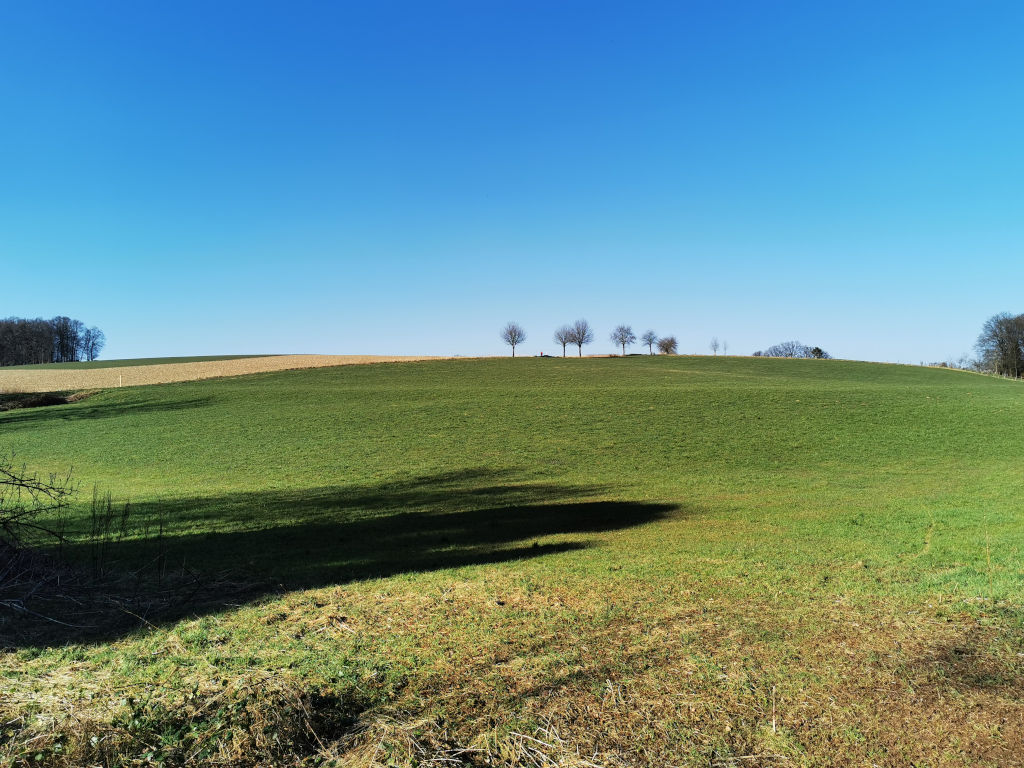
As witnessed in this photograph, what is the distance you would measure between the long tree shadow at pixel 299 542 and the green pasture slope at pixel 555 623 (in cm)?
9

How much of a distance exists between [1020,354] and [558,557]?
95902mm

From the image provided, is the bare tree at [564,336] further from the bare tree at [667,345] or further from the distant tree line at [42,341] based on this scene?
the distant tree line at [42,341]

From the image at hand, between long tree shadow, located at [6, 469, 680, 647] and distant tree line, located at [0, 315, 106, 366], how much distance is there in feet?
364

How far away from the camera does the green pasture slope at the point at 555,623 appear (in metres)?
4.21

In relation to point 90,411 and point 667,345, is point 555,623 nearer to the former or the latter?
point 90,411

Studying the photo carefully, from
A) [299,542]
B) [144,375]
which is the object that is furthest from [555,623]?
[144,375]

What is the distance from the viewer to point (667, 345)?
11050 cm

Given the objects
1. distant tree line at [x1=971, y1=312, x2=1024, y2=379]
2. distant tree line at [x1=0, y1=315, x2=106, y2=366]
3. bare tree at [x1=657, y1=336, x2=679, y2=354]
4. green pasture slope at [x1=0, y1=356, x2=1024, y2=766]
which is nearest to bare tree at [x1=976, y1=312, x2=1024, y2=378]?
distant tree line at [x1=971, y1=312, x2=1024, y2=379]

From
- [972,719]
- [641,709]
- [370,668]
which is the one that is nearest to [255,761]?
[370,668]

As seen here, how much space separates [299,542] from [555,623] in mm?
6509

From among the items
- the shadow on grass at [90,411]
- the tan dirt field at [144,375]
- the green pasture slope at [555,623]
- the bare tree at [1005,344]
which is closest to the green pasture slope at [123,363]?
the tan dirt field at [144,375]

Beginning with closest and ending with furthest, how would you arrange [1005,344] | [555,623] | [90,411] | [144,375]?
[555,623] → [90,411] → [144,375] → [1005,344]

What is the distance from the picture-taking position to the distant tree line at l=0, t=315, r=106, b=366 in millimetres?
104644

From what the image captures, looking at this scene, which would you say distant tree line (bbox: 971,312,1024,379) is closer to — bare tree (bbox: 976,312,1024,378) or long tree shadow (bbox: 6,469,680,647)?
bare tree (bbox: 976,312,1024,378)
